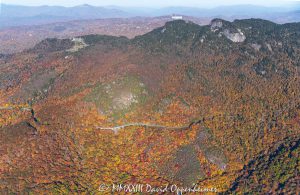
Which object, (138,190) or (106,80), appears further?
(106,80)

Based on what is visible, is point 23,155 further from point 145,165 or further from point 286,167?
point 286,167

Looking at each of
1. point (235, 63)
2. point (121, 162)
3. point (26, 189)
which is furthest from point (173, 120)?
point (26, 189)

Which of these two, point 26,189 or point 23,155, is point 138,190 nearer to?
point 26,189

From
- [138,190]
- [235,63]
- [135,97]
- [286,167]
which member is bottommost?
[138,190]

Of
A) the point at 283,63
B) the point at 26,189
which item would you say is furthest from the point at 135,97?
the point at 283,63

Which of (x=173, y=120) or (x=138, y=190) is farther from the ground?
(x=173, y=120)

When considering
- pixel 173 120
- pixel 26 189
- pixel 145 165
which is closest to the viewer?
pixel 26 189

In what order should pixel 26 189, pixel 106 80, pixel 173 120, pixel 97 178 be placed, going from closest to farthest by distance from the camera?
pixel 26 189 → pixel 97 178 → pixel 173 120 → pixel 106 80
